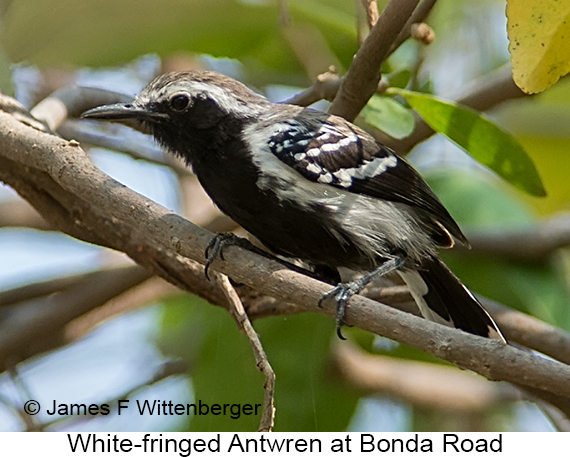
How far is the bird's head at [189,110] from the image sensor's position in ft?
10.8

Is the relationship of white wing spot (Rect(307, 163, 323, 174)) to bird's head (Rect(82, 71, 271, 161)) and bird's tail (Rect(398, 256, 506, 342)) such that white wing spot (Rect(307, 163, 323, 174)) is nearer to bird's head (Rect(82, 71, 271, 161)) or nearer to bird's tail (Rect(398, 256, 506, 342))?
bird's head (Rect(82, 71, 271, 161))

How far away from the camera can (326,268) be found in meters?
3.53

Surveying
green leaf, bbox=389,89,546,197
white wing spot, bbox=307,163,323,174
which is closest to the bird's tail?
green leaf, bbox=389,89,546,197

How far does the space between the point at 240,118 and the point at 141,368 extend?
1617 mm

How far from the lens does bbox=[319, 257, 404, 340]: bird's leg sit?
97.0 inches

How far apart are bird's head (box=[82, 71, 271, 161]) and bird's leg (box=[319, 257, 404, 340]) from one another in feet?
2.47

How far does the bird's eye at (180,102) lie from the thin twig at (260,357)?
2.23ft

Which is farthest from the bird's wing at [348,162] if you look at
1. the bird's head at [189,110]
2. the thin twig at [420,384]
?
the thin twig at [420,384]

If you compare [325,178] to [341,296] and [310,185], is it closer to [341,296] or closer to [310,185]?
[310,185]

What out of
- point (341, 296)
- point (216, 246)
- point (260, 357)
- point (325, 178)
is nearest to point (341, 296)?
point (341, 296)

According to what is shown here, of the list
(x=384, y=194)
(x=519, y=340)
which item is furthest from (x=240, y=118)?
(x=519, y=340)

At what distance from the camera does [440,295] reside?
11.6 feet

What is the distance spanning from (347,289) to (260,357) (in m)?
0.36
